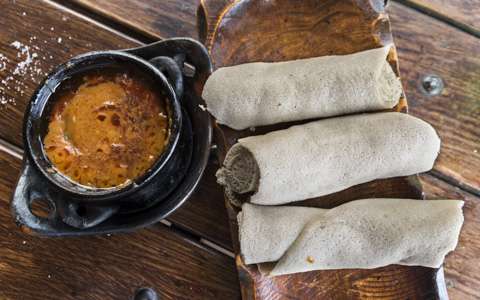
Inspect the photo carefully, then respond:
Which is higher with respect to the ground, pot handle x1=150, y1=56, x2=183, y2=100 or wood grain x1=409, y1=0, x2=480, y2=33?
wood grain x1=409, y1=0, x2=480, y2=33

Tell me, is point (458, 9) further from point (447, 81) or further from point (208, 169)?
point (208, 169)

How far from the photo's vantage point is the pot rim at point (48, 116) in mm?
642

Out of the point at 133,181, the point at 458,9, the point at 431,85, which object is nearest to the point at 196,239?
the point at 133,181

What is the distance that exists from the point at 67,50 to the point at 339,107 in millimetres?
456

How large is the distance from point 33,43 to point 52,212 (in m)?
0.33

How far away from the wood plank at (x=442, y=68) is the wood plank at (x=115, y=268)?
35 centimetres

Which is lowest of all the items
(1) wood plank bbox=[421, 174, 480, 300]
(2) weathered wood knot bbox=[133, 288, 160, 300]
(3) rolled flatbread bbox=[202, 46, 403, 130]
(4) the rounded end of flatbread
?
(2) weathered wood knot bbox=[133, 288, 160, 300]

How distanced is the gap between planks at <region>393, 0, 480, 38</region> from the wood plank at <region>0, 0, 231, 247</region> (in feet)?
1.55

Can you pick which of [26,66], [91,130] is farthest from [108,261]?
[26,66]

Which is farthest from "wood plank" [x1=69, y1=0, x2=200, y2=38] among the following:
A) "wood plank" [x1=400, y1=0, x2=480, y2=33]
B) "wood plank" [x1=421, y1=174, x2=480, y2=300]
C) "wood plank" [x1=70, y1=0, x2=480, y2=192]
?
"wood plank" [x1=421, y1=174, x2=480, y2=300]

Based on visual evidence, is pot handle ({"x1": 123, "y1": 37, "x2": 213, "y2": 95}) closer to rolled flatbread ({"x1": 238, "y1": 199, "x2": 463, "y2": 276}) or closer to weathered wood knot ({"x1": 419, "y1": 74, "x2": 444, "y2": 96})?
rolled flatbread ({"x1": 238, "y1": 199, "x2": 463, "y2": 276})

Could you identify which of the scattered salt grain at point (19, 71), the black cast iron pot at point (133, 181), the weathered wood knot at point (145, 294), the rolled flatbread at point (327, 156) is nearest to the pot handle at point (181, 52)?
the black cast iron pot at point (133, 181)

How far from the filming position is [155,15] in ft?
2.86

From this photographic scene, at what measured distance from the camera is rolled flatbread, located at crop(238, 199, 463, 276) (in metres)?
0.68
